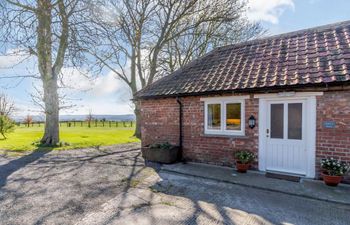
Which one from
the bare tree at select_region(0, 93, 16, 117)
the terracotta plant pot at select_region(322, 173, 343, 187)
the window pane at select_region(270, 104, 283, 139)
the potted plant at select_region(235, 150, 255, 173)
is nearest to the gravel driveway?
the potted plant at select_region(235, 150, 255, 173)

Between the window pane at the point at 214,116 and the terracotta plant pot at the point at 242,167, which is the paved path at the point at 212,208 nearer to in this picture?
the terracotta plant pot at the point at 242,167

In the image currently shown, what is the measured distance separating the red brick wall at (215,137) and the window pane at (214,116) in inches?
11.4

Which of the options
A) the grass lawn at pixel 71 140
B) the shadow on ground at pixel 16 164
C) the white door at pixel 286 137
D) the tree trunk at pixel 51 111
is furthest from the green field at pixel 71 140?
the white door at pixel 286 137

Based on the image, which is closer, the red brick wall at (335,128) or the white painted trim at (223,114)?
the red brick wall at (335,128)

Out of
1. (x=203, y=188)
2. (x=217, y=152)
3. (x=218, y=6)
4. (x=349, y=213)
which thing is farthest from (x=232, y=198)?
(x=218, y=6)

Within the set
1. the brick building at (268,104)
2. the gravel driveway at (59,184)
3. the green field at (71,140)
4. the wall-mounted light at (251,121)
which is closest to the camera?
the gravel driveway at (59,184)

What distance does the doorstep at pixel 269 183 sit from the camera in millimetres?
5250

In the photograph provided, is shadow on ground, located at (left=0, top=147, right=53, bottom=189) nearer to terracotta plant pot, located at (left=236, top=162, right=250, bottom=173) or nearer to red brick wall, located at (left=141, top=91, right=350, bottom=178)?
red brick wall, located at (left=141, top=91, right=350, bottom=178)

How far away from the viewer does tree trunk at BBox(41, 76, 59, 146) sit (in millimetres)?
13367

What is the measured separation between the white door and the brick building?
26 mm

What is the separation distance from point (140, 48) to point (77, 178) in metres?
13.4

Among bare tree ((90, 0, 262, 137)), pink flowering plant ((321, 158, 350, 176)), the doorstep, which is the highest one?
bare tree ((90, 0, 262, 137))

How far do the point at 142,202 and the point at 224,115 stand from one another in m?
4.28

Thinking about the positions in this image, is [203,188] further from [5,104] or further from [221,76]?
[5,104]
